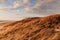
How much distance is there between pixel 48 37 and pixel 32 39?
6.59 ft

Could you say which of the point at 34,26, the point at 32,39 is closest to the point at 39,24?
the point at 34,26

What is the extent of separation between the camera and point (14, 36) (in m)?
25.3

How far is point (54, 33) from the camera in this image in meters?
23.5

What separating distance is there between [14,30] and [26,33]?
120 inches

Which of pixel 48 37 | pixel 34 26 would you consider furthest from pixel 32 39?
pixel 34 26

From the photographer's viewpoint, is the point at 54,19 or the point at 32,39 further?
the point at 54,19

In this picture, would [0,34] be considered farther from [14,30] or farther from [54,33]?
[54,33]

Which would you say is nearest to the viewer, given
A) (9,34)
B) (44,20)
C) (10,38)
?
(10,38)

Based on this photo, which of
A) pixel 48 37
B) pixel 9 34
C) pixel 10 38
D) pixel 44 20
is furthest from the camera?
pixel 44 20

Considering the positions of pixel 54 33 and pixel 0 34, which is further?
pixel 0 34

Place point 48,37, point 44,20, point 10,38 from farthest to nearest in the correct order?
point 44,20 → point 10,38 → point 48,37

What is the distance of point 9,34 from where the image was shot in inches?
1054

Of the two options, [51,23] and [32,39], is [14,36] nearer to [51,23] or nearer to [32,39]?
[32,39]

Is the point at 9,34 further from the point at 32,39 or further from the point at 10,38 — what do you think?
the point at 32,39
